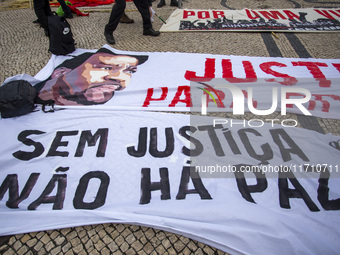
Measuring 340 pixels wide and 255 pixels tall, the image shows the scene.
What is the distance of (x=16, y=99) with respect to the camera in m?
2.50

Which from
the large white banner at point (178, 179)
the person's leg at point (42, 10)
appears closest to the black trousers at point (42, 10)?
the person's leg at point (42, 10)

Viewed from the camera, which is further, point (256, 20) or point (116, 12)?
point (256, 20)

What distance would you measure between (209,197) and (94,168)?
1012 mm

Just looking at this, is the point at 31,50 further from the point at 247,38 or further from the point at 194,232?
the point at 194,232

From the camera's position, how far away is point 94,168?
2.04 m

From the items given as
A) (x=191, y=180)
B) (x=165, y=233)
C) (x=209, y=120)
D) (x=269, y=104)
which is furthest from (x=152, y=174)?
(x=269, y=104)

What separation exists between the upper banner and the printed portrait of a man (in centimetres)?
173

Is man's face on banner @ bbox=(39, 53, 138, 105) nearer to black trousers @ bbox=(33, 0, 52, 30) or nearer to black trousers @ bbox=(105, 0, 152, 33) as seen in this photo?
black trousers @ bbox=(105, 0, 152, 33)

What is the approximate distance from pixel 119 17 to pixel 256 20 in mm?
2876

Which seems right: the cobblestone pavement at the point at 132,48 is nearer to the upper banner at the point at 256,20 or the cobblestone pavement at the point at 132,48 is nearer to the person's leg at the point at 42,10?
the upper banner at the point at 256,20

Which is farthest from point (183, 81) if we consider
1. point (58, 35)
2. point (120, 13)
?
point (58, 35)

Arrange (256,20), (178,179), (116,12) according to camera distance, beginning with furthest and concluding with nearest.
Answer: (256,20)
(116,12)
(178,179)

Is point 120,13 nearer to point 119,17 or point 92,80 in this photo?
point 119,17

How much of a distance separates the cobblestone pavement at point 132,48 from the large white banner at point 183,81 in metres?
0.34
